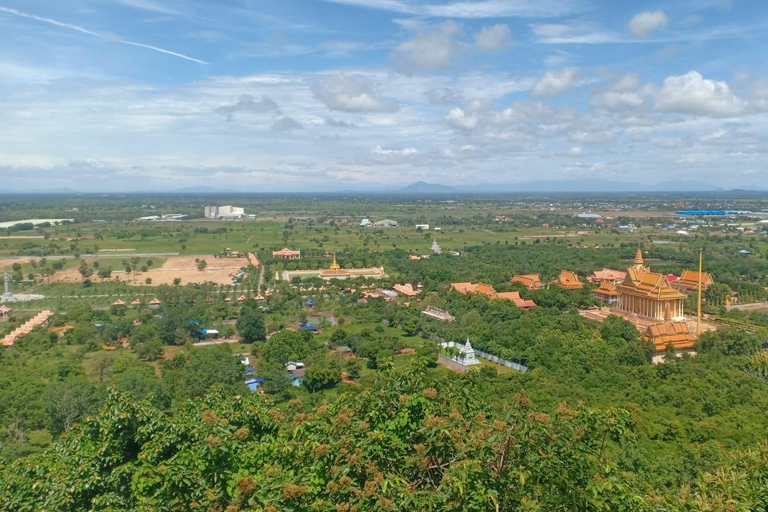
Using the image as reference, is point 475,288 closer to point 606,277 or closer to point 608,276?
point 606,277

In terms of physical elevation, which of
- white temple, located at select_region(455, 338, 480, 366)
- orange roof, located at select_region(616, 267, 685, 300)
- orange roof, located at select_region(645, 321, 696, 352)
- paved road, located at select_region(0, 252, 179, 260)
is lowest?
white temple, located at select_region(455, 338, 480, 366)

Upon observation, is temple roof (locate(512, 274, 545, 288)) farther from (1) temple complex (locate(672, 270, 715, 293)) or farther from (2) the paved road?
(2) the paved road

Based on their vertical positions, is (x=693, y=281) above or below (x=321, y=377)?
above

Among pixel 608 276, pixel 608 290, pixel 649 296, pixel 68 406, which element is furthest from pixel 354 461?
pixel 608 276

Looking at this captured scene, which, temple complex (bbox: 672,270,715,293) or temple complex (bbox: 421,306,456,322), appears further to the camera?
temple complex (bbox: 672,270,715,293)

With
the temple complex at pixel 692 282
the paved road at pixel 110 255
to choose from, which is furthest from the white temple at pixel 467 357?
the paved road at pixel 110 255

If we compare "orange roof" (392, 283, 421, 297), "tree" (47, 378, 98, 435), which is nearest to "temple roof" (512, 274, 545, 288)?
"orange roof" (392, 283, 421, 297)

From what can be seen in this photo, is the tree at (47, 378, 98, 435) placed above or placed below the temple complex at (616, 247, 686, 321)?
below

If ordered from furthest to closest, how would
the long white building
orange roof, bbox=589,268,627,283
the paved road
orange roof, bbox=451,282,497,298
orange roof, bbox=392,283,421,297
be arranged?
the long white building < the paved road < orange roof, bbox=589,268,627,283 < orange roof, bbox=392,283,421,297 < orange roof, bbox=451,282,497,298
